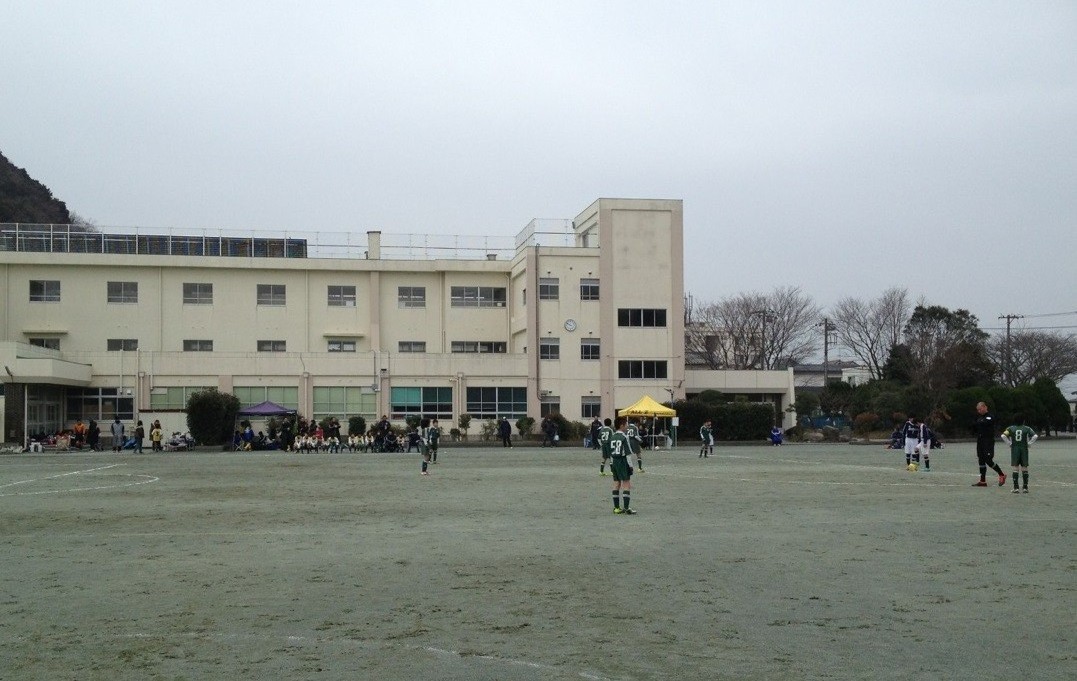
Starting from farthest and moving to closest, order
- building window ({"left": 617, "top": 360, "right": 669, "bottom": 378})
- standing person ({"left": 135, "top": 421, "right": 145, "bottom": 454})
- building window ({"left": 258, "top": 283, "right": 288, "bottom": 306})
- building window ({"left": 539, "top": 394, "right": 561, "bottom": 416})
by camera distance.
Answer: building window ({"left": 258, "top": 283, "right": 288, "bottom": 306})
building window ({"left": 617, "top": 360, "right": 669, "bottom": 378})
building window ({"left": 539, "top": 394, "right": 561, "bottom": 416})
standing person ({"left": 135, "top": 421, "right": 145, "bottom": 454})

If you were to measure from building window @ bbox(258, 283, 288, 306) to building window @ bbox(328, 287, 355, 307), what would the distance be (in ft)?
10.2

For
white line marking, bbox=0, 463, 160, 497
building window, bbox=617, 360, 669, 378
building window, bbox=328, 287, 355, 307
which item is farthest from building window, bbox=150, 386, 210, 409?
white line marking, bbox=0, 463, 160, 497

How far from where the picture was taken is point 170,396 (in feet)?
219

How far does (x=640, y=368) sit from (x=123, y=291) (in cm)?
3283

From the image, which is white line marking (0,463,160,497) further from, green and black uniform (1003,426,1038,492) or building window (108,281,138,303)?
building window (108,281,138,303)

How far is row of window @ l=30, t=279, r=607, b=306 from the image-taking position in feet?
230

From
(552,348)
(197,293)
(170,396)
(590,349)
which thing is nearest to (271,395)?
(170,396)

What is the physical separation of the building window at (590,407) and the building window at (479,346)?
25.5ft

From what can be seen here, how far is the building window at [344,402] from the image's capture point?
6862 cm

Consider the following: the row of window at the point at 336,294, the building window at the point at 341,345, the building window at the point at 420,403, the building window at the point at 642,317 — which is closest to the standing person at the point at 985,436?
the building window at the point at 642,317

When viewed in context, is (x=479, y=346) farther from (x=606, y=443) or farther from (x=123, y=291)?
(x=606, y=443)

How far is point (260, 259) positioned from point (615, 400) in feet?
80.1

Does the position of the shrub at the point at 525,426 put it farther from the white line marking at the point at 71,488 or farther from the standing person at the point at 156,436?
the white line marking at the point at 71,488

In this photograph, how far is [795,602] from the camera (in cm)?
1048
